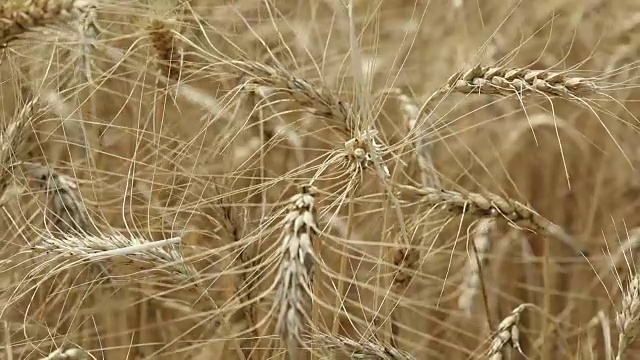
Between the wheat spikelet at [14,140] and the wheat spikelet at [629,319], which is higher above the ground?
the wheat spikelet at [14,140]

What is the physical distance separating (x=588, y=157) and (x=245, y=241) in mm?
750

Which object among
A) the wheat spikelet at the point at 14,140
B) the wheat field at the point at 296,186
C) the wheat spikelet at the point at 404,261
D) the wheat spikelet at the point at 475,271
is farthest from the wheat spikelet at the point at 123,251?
the wheat spikelet at the point at 475,271

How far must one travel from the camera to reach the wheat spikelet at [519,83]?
0.70 meters

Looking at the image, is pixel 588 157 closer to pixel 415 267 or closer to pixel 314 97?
pixel 415 267

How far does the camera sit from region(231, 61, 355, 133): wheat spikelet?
2.37 ft

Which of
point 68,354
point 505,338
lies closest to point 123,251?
point 68,354

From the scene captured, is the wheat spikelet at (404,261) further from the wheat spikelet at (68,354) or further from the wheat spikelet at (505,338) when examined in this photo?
the wheat spikelet at (68,354)

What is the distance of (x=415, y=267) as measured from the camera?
33.5 inches

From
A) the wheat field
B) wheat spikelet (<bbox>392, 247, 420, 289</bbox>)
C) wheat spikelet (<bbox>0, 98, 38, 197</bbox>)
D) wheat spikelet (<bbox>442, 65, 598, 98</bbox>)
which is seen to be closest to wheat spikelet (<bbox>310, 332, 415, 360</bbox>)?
the wheat field

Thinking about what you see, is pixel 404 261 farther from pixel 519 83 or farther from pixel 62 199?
pixel 62 199

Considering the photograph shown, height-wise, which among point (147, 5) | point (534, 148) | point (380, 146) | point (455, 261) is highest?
point (147, 5)

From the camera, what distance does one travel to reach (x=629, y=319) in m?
0.67

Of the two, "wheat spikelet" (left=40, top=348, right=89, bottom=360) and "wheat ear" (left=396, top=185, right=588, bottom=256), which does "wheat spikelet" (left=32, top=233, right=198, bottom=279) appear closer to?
"wheat spikelet" (left=40, top=348, right=89, bottom=360)

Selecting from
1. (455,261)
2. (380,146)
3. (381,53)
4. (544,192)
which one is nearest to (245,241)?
(380,146)
